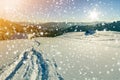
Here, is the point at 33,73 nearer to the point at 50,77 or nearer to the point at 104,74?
the point at 50,77

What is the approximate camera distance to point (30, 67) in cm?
1102

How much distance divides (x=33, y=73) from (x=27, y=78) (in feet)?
3.08

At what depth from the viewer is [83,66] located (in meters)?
11.8

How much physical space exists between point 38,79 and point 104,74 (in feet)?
9.83

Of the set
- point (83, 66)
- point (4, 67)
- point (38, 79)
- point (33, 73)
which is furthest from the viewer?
point (83, 66)

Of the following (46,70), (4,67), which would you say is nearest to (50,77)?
(46,70)

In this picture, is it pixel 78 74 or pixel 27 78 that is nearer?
pixel 27 78

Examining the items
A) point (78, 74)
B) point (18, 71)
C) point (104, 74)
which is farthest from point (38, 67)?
point (104, 74)

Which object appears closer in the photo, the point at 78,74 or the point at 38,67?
the point at 78,74

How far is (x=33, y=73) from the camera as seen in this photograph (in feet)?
31.7

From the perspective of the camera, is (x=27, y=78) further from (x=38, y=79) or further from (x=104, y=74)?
(x=104, y=74)

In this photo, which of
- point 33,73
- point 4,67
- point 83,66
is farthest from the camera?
point 83,66

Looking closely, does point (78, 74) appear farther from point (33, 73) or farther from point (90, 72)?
point (33, 73)

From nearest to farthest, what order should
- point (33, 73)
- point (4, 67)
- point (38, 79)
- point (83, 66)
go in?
point (38, 79) < point (33, 73) < point (4, 67) < point (83, 66)
